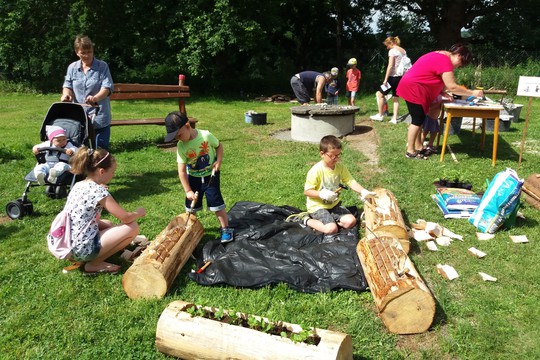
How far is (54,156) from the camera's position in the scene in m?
5.26

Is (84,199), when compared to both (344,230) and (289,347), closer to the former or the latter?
(289,347)

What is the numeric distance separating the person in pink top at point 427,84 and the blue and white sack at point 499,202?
2.62 metres

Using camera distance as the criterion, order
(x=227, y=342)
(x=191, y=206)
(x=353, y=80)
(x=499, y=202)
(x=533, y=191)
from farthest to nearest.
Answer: (x=353, y=80)
(x=533, y=191)
(x=499, y=202)
(x=191, y=206)
(x=227, y=342)

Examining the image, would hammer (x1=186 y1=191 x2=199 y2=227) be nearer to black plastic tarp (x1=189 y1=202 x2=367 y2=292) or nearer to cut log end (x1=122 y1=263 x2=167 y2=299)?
black plastic tarp (x1=189 y1=202 x2=367 y2=292)

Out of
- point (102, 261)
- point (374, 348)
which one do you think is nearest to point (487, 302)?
point (374, 348)

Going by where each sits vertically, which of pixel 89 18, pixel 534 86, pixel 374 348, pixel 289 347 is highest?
pixel 89 18

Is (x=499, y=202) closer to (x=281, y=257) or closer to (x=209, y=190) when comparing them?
(x=281, y=257)

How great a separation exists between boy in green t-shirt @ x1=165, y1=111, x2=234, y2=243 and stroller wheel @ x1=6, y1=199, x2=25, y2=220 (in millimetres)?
2122

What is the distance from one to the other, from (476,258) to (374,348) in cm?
171

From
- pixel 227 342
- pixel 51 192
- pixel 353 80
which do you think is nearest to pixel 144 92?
pixel 51 192

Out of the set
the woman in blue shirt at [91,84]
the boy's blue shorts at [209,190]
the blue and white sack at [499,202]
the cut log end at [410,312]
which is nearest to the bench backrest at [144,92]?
the woman in blue shirt at [91,84]

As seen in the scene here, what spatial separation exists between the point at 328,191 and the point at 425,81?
3.56m

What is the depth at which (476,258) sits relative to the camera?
13.3ft

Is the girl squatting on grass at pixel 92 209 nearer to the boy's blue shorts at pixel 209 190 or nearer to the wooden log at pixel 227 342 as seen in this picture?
the boy's blue shorts at pixel 209 190
